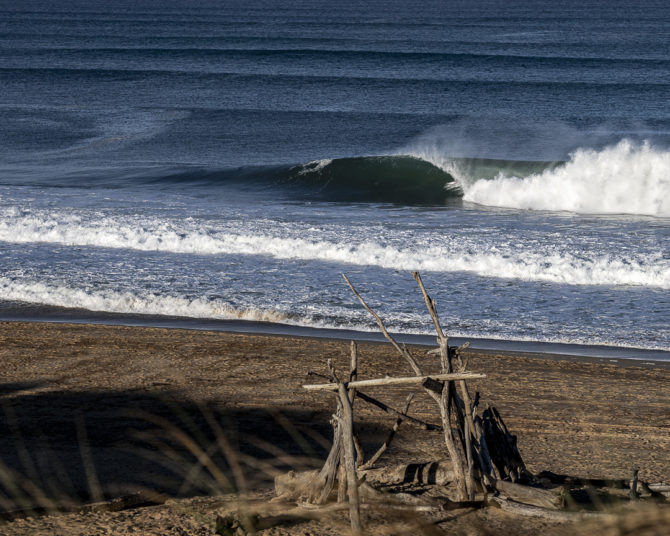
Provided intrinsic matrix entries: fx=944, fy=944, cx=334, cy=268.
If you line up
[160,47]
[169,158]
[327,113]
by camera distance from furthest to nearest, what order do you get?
[160,47]
[327,113]
[169,158]

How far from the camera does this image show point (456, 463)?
4.05 metres

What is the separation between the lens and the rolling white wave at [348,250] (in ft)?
34.9

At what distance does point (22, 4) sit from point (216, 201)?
96.9 m

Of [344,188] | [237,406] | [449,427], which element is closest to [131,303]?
[237,406]

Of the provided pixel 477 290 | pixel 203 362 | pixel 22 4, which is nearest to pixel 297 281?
pixel 477 290

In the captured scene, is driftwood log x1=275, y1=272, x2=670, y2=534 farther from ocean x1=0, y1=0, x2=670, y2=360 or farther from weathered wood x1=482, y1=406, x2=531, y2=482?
ocean x1=0, y1=0, x2=670, y2=360

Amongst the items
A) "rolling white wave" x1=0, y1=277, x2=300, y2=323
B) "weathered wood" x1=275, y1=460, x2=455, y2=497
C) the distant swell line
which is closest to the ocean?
"rolling white wave" x1=0, y1=277, x2=300, y2=323

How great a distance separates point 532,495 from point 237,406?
2628 mm

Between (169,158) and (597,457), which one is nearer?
(597,457)

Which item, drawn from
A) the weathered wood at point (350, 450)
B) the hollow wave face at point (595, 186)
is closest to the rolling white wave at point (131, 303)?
the weathered wood at point (350, 450)

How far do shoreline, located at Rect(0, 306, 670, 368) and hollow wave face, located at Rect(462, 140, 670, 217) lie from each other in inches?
340

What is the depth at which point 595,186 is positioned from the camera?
18.0m

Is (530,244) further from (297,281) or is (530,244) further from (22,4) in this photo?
(22,4)

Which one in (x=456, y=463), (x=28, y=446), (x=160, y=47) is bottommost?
(x=28, y=446)
